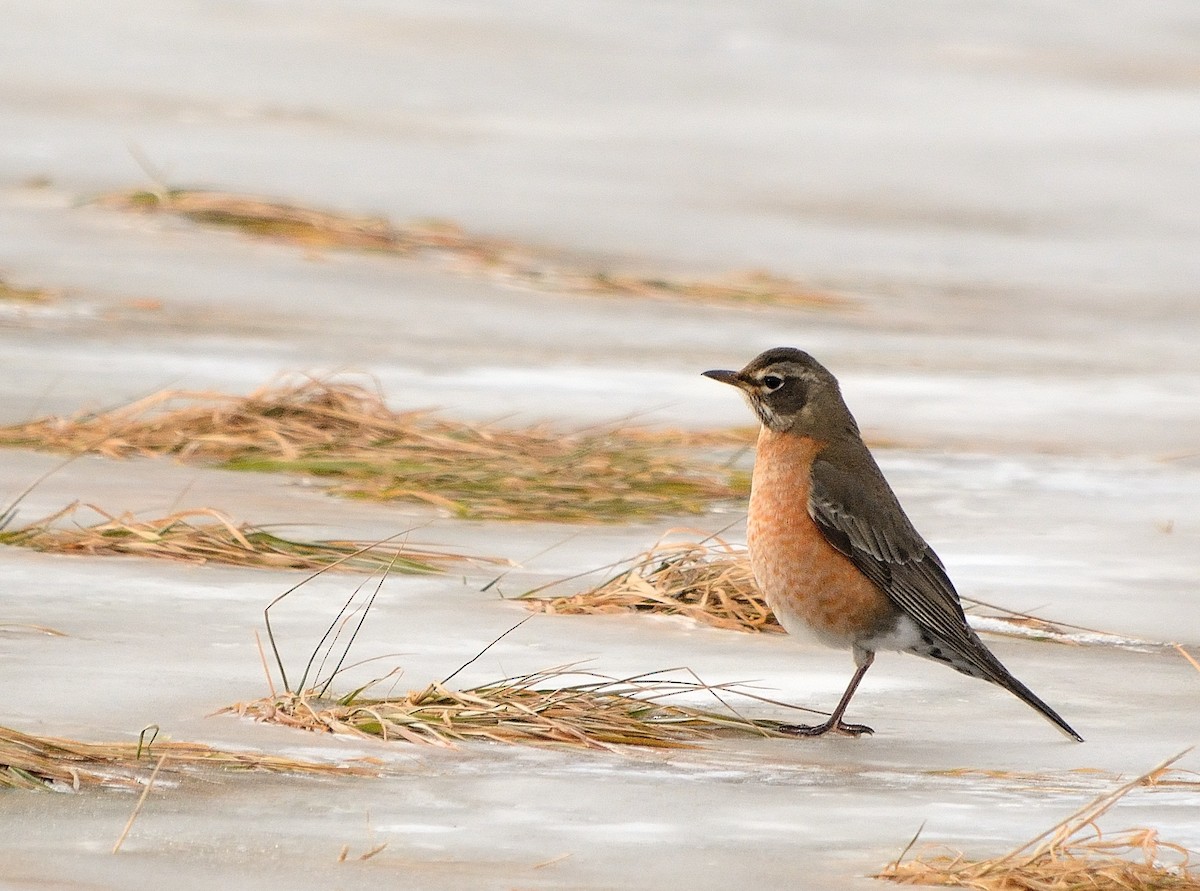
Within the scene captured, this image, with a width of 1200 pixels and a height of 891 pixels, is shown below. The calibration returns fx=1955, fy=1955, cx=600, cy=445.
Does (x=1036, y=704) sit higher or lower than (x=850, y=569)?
lower

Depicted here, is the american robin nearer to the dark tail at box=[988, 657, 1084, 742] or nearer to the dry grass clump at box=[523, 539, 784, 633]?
the dark tail at box=[988, 657, 1084, 742]

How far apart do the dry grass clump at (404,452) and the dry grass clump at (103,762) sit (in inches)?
123

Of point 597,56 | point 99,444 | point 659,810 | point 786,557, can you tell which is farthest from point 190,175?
point 659,810

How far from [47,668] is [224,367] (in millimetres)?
5275

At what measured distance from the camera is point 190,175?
46.8ft

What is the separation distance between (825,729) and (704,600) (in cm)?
119

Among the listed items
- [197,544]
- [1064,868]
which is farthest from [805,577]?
[197,544]

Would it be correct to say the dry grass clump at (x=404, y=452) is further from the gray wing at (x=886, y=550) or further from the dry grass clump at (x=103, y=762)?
the dry grass clump at (x=103, y=762)

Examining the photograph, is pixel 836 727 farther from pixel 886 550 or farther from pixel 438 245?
pixel 438 245

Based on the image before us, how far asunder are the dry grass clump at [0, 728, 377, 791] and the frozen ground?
76 millimetres

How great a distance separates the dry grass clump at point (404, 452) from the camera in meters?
6.91

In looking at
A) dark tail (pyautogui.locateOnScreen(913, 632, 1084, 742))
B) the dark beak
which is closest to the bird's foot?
dark tail (pyautogui.locateOnScreen(913, 632, 1084, 742))

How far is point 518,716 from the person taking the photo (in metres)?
3.98

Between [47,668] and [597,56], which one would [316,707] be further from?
[597,56]
